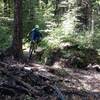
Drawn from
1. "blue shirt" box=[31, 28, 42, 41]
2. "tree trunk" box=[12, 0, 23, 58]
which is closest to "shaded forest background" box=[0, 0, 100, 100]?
"tree trunk" box=[12, 0, 23, 58]

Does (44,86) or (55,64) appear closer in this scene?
(44,86)

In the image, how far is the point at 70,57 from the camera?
620 inches

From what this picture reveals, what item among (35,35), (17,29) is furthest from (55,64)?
(17,29)

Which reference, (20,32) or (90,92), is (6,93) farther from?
(20,32)

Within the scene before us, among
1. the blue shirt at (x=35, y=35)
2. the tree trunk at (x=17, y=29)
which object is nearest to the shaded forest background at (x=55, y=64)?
the tree trunk at (x=17, y=29)

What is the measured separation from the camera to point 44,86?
9.87 m

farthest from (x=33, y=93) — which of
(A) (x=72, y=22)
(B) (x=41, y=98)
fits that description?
(A) (x=72, y=22)

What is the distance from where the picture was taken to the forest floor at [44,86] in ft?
29.3

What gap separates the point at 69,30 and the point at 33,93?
9581mm

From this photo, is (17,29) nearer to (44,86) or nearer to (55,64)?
(55,64)

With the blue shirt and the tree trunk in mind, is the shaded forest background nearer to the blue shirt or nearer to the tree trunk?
the tree trunk

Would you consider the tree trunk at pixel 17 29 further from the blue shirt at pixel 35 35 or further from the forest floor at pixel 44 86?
the forest floor at pixel 44 86

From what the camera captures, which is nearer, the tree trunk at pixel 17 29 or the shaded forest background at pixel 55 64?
the shaded forest background at pixel 55 64

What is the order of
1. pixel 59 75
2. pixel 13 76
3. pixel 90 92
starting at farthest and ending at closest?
pixel 59 75
pixel 90 92
pixel 13 76
